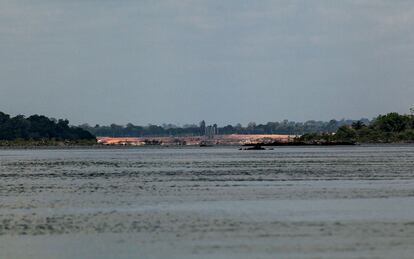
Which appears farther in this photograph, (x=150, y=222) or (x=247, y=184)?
(x=247, y=184)

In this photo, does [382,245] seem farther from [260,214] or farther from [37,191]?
[37,191]

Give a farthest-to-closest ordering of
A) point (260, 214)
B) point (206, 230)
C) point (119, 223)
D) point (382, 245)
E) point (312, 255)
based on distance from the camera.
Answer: point (260, 214) < point (119, 223) < point (206, 230) < point (382, 245) < point (312, 255)

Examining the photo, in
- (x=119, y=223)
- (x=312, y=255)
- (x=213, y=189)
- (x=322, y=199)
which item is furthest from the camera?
(x=213, y=189)

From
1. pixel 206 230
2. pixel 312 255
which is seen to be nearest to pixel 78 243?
pixel 206 230

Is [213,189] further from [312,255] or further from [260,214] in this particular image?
[312,255]

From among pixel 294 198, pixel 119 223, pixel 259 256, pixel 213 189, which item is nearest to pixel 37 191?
pixel 213 189

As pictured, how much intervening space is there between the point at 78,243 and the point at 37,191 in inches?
1837

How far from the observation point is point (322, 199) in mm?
76875

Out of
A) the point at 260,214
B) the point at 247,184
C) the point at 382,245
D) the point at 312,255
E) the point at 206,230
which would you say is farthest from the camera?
the point at 247,184

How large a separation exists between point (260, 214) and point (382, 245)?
18.5 metres

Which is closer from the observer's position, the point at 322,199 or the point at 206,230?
the point at 206,230

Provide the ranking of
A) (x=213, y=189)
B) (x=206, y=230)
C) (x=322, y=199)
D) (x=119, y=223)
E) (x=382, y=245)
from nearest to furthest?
(x=382, y=245) → (x=206, y=230) → (x=119, y=223) → (x=322, y=199) → (x=213, y=189)

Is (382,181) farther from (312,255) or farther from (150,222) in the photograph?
(312,255)

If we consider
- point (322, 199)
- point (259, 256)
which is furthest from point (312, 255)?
point (322, 199)
